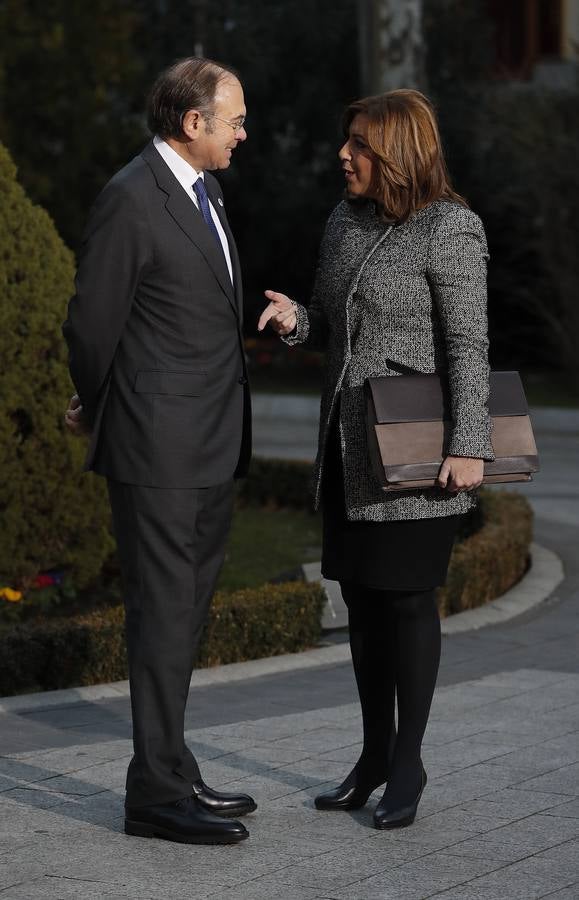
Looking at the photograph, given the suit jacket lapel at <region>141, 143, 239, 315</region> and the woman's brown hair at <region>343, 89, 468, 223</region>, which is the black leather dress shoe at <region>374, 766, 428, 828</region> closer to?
the suit jacket lapel at <region>141, 143, 239, 315</region>

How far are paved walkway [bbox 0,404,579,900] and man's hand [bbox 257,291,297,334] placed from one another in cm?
127

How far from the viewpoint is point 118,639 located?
243 inches

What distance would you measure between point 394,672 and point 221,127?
57.9 inches

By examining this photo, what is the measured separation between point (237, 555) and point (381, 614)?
16.3ft

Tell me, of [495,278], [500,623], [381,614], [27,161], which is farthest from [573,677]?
[27,161]

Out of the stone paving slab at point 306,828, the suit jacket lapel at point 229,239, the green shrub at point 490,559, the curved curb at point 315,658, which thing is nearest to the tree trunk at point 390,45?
the green shrub at point 490,559

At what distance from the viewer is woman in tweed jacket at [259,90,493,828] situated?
4270 millimetres

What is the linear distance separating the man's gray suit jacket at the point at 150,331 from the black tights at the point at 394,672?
1.85 feet

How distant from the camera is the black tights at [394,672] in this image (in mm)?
4375

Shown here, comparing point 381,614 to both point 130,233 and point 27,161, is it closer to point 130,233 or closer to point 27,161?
point 130,233

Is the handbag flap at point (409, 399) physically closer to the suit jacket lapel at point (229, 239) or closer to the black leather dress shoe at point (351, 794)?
the suit jacket lapel at point (229, 239)

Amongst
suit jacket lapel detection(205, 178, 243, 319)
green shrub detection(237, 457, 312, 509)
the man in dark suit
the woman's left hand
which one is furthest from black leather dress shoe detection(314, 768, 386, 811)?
green shrub detection(237, 457, 312, 509)

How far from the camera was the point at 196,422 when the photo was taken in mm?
4230

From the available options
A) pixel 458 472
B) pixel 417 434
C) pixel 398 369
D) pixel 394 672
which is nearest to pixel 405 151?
pixel 398 369
